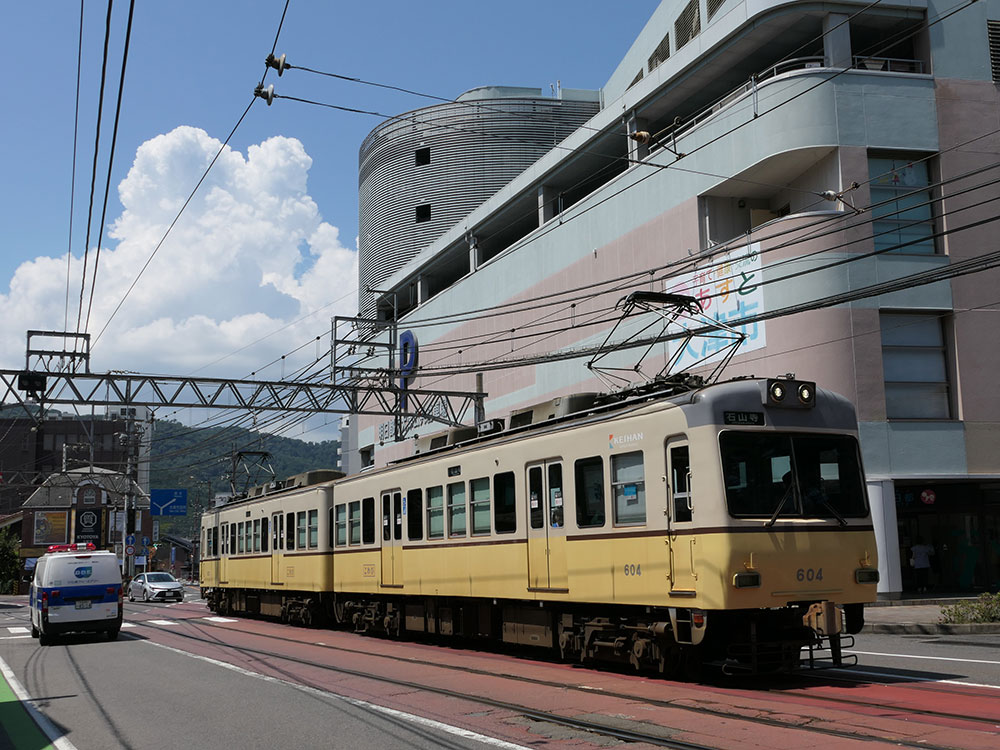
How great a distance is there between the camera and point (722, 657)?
10.9 m

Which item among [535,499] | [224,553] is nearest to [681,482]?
[535,499]

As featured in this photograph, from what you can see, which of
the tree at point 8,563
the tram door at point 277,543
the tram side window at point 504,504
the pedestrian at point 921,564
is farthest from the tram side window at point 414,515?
the tree at point 8,563

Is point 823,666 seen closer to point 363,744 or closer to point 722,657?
point 722,657

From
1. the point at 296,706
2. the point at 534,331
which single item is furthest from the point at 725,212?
the point at 296,706

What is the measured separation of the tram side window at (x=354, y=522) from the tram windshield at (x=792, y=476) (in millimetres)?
10839

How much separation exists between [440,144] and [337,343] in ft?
83.7

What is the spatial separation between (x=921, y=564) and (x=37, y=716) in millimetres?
21549

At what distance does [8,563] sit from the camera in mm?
71750

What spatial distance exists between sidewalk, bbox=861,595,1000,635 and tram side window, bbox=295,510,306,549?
12104 mm

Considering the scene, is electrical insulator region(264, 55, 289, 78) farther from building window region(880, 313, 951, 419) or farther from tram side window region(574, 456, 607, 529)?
building window region(880, 313, 951, 419)

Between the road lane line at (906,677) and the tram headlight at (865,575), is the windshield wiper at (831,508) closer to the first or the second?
the tram headlight at (865,575)

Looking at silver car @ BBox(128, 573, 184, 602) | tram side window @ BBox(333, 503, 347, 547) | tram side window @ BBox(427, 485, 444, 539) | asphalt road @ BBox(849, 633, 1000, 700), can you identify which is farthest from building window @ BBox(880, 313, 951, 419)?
silver car @ BBox(128, 573, 184, 602)

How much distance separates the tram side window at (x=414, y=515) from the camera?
1706cm

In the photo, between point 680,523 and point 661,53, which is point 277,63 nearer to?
point 680,523
